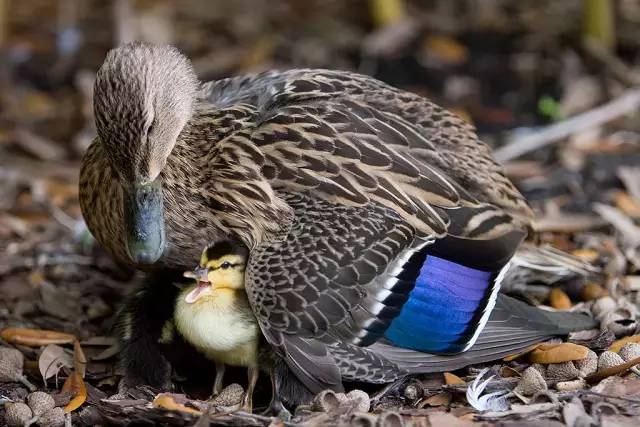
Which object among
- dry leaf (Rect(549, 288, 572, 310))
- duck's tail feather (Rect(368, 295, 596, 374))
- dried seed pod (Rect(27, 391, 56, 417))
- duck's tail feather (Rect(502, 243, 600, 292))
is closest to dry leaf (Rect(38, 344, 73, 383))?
dried seed pod (Rect(27, 391, 56, 417))

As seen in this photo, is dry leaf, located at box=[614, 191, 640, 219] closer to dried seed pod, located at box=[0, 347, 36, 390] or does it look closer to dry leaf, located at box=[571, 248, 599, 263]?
dry leaf, located at box=[571, 248, 599, 263]

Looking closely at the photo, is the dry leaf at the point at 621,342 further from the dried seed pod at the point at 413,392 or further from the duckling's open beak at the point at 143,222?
the duckling's open beak at the point at 143,222

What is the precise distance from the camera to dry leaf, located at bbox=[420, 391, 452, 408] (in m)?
4.16

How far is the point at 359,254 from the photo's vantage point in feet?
13.4

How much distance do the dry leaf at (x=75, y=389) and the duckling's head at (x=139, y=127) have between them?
63 cm

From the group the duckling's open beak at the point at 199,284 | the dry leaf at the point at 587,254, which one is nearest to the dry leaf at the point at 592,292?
the dry leaf at the point at 587,254

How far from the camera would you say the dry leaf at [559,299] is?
483cm

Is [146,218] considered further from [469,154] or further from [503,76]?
[503,76]

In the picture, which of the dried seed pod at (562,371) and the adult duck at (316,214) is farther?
the dried seed pod at (562,371)

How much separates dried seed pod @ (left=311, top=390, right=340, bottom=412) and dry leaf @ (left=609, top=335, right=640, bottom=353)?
1.19m

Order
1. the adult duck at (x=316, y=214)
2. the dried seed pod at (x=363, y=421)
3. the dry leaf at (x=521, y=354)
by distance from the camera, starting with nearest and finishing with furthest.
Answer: the dried seed pod at (x=363, y=421), the adult duck at (x=316, y=214), the dry leaf at (x=521, y=354)

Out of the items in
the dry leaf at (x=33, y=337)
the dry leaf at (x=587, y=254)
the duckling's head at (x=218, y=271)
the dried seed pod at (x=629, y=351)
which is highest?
the duckling's head at (x=218, y=271)

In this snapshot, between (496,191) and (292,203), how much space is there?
0.94 metres

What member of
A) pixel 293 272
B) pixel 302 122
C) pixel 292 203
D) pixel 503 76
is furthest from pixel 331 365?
pixel 503 76
